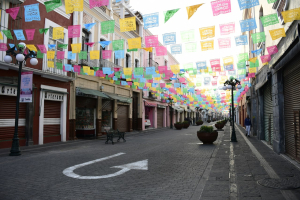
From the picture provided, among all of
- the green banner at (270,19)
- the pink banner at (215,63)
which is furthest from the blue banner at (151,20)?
the pink banner at (215,63)

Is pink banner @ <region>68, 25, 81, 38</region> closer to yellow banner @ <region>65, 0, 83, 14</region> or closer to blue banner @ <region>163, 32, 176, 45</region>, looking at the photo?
yellow banner @ <region>65, 0, 83, 14</region>

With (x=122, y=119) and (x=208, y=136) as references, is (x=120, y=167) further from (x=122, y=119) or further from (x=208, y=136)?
(x=122, y=119)

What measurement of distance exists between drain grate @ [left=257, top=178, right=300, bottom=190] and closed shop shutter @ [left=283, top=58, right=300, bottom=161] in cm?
258

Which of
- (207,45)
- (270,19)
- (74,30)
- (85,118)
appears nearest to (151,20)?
(207,45)

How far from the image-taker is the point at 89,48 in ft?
56.4

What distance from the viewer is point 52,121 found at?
14.1 m

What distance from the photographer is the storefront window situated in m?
17.0

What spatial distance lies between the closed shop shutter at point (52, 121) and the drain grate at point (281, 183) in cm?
1231

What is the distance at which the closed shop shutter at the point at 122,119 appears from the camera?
2223 centimetres

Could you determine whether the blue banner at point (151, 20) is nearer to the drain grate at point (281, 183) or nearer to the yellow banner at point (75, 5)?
the yellow banner at point (75, 5)

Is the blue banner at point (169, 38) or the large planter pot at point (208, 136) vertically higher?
the blue banner at point (169, 38)

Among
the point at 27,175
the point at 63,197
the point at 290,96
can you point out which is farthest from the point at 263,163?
the point at 27,175

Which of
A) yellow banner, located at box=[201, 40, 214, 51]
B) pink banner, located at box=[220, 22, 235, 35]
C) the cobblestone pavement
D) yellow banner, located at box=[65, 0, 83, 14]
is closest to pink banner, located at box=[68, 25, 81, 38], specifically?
yellow banner, located at box=[65, 0, 83, 14]

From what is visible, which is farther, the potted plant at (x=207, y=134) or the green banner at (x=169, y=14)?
the potted plant at (x=207, y=134)
